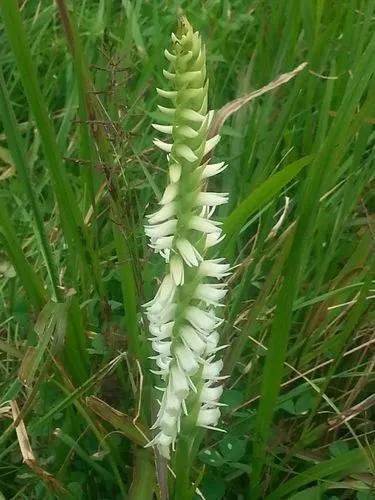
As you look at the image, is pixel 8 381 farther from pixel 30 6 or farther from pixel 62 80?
pixel 30 6

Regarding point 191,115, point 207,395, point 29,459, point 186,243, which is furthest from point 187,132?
point 29,459

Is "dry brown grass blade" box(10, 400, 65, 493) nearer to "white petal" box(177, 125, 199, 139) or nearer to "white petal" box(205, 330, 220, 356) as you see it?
"white petal" box(205, 330, 220, 356)

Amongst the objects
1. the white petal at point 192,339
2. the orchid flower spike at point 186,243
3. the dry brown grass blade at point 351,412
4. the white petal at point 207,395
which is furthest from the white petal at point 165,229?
the dry brown grass blade at point 351,412

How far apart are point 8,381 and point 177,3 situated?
91cm

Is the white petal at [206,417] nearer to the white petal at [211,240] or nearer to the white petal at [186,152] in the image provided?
the white petal at [211,240]

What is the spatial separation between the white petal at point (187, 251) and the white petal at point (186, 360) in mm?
115

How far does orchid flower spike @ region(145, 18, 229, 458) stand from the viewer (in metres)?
0.70

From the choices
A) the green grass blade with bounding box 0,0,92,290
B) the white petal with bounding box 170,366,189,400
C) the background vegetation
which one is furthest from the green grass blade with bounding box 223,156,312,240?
the white petal with bounding box 170,366,189,400

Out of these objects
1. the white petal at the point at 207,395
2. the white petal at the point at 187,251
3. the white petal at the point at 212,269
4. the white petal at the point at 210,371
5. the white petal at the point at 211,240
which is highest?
the white petal at the point at 187,251

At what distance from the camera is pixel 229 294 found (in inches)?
53.5

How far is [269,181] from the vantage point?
108 cm

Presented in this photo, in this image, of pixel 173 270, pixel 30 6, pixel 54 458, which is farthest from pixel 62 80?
pixel 173 270

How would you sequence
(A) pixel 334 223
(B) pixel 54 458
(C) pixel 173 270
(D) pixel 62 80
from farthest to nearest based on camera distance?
1. (D) pixel 62 80
2. (A) pixel 334 223
3. (B) pixel 54 458
4. (C) pixel 173 270

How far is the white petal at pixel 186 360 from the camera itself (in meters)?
0.85
